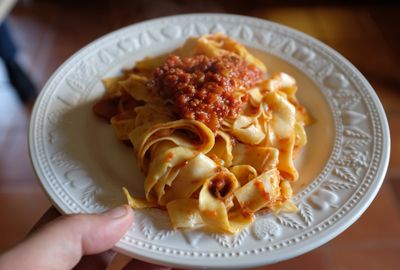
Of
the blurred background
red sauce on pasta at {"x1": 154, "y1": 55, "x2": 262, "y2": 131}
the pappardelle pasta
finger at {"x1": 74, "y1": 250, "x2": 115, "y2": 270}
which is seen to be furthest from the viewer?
the blurred background

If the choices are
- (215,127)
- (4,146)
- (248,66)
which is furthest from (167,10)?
(215,127)

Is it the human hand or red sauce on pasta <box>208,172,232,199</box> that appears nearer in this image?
the human hand

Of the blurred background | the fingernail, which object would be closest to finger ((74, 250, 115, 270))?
the fingernail

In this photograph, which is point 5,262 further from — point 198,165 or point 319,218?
point 319,218

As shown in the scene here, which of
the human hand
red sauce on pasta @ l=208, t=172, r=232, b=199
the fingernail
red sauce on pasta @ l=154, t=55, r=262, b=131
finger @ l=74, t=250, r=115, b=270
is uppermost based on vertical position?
red sauce on pasta @ l=154, t=55, r=262, b=131

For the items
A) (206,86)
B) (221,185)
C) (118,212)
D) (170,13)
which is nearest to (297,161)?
(221,185)

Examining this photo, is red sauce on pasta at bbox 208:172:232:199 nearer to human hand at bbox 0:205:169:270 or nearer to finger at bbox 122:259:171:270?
human hand at bbox 0:205:169:270

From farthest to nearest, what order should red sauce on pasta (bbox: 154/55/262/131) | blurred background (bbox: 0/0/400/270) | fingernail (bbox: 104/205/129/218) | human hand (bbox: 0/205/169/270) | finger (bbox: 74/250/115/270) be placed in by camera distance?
1. blurred background (bbox: 0/0/400/270)
2. finger (bbox: 74/250/115/270)
3. red sauce on pasta (bbox: 154/55/262/131)
4. fingernail (bbox: 104/205/129/218)
5. human hand (bbox: 0/205/169/270)

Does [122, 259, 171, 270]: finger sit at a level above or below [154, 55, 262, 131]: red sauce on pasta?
below
